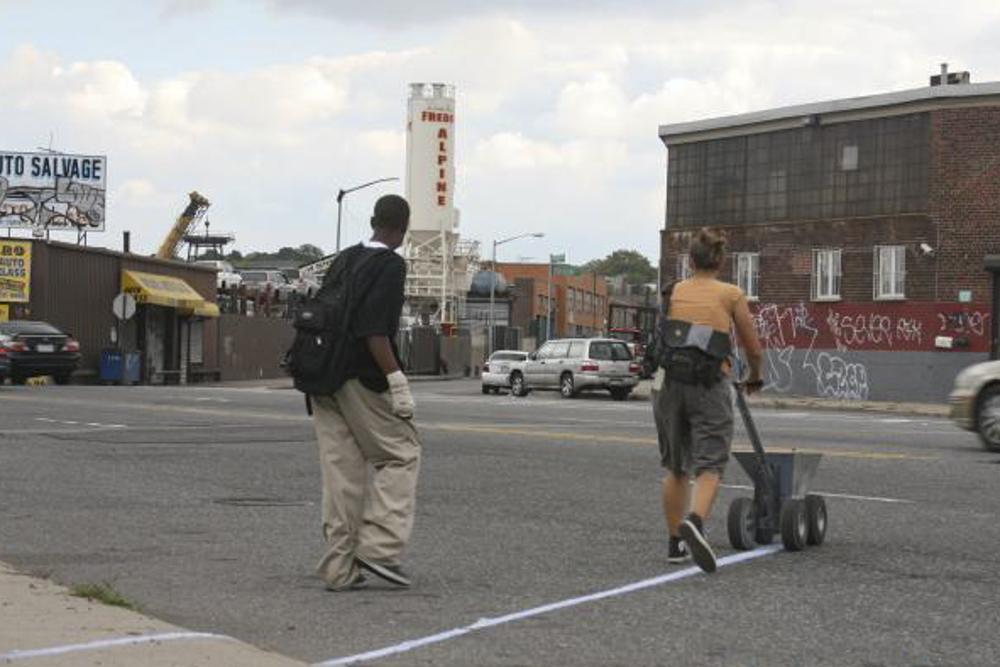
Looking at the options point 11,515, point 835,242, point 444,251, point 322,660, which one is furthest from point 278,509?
point 444,251

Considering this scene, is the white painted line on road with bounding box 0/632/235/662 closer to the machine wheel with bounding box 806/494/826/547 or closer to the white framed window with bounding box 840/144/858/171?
the machine wheel with bounding box 806/494/826/547

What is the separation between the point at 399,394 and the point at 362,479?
548 millimetres

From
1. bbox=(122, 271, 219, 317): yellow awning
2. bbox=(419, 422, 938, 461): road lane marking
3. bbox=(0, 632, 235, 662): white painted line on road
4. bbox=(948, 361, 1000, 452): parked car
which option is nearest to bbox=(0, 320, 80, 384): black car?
bbox=(122, 271, 219, 317): yellow awning

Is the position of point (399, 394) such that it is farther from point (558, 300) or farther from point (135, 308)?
point (558, 300)

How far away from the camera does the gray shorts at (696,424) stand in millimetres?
7586

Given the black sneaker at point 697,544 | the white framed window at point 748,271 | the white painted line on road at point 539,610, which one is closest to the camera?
the white painted line on road at point 539,610

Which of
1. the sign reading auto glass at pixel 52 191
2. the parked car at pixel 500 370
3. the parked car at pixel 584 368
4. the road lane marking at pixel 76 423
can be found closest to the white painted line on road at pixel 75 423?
the road lane marking at pixel 76 423

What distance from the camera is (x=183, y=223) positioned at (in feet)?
224

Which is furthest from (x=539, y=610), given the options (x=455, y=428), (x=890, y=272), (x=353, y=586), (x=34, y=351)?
(x=890, y=272)

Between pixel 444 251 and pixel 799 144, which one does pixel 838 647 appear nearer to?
pixel 799 144

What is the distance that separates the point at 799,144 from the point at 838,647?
37.0 metres

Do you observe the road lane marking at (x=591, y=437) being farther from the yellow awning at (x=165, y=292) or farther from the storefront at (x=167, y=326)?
the storefront at (x=167, y=326)

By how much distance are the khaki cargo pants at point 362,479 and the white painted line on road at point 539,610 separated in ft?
2.78

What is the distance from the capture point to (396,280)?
6.99 metres
